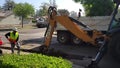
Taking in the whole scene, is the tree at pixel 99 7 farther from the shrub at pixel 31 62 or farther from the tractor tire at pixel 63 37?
the shrub at pixel 31 62

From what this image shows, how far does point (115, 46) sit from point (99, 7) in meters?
18.6

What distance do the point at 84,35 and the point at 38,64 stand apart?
985 cm

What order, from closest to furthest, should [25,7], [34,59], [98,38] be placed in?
[34,59] → [98,38] → [25,7]

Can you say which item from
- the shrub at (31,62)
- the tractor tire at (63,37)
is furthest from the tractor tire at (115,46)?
the tractor tire at (63,37)

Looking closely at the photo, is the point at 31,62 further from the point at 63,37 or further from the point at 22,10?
the point at 22,10

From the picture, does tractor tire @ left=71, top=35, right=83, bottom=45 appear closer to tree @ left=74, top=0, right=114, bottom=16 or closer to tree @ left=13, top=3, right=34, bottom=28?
tree @ left=74, top=0, right=114, bottom=16

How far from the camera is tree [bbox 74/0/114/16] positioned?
87.0 feet

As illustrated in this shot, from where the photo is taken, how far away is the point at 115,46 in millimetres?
9039

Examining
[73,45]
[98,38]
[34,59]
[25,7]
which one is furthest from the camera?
[25,7]

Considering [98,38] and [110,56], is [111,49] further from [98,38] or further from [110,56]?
[98,38]

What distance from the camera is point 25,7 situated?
5172 cm

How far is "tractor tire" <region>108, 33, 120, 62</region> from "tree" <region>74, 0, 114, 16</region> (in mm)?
17109

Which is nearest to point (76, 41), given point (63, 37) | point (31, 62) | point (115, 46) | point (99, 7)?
point (63, 37)

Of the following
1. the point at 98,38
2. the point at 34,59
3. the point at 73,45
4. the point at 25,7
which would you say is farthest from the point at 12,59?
the point at 25,7
